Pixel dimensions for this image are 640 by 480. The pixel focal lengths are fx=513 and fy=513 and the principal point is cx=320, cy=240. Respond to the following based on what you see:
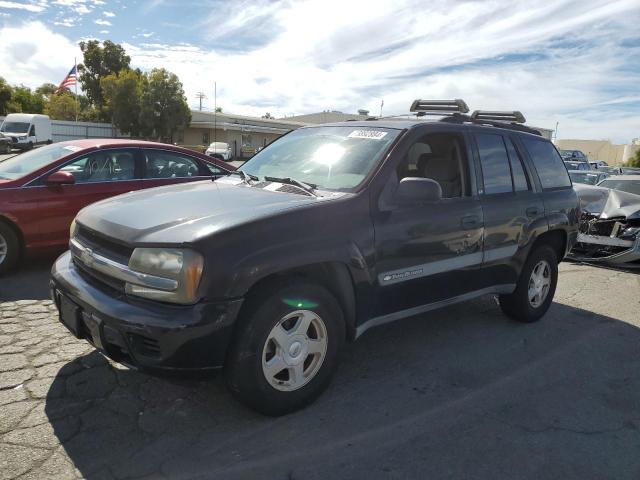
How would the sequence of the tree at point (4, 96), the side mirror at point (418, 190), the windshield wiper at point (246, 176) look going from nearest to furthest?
1. the side mirror at point (418, 190)
2. the windshield wiper at point (246, 176)
3. the tree at point (4, 96)

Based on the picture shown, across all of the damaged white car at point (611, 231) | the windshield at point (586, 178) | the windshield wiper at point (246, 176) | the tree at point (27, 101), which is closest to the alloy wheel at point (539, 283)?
the windshield wiper at point (246, 176)

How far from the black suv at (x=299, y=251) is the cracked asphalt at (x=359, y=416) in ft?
1.08

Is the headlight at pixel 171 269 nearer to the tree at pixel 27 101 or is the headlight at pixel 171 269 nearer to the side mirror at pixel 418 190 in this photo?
the side mirror at pixel 418 190

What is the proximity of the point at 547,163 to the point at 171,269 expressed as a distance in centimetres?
408

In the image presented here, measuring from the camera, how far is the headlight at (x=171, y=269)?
2617 mm

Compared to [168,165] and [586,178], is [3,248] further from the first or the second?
[586,178]

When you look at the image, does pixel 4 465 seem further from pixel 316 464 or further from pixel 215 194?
pixel 215 194

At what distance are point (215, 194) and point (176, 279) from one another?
3.26 feet

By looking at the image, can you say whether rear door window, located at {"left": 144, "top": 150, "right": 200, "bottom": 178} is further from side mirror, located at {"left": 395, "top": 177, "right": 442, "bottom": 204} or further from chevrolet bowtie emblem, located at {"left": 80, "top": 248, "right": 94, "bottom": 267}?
side mirror, located at {"left": 395, "top": 177, "right": 442, "bottom": 204}

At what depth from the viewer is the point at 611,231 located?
26.2 feet

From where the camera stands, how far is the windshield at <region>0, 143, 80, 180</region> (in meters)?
5.84

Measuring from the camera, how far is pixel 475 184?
420 cm

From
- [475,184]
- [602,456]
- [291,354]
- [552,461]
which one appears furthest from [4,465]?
[475,184]

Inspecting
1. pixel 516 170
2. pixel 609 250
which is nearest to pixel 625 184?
pixel 609 250
